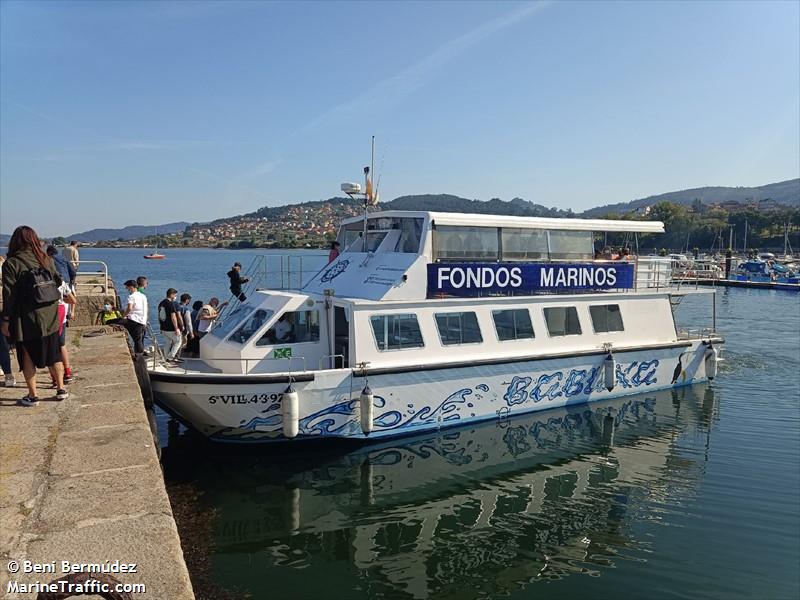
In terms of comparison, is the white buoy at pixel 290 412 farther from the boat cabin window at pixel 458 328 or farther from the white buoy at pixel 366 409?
the boat cabin window at pixel 458 328

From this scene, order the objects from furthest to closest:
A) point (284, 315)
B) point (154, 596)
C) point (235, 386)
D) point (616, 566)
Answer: point (284, 315) → point (235, 386) → point (616, 566) → point (154, 596)

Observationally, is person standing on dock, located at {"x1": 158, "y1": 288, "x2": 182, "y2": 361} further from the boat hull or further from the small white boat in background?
the boat hull

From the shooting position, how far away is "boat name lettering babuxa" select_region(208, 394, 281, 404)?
9709mm

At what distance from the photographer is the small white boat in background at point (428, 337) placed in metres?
10.1

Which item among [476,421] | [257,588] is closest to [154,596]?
[257,588]

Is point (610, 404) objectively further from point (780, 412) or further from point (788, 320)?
point (788, 320)

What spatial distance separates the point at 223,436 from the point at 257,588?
400 centimetres

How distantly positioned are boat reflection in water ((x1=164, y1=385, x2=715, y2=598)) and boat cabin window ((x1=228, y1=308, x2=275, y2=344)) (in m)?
2.02

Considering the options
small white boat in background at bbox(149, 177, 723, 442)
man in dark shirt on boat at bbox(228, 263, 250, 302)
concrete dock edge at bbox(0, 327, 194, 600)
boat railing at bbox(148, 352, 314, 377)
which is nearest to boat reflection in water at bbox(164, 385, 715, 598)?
small white boat in background at bbox(149, 177, 723, 442)

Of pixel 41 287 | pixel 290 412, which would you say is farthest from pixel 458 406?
pixel 41 287

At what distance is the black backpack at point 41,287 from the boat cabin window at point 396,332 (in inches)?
218

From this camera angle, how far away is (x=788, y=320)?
33.1 metres

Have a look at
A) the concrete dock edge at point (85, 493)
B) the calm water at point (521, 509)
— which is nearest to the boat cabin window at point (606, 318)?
the calm water at point (521, 509)

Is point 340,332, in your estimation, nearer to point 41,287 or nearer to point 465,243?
point 465,243
